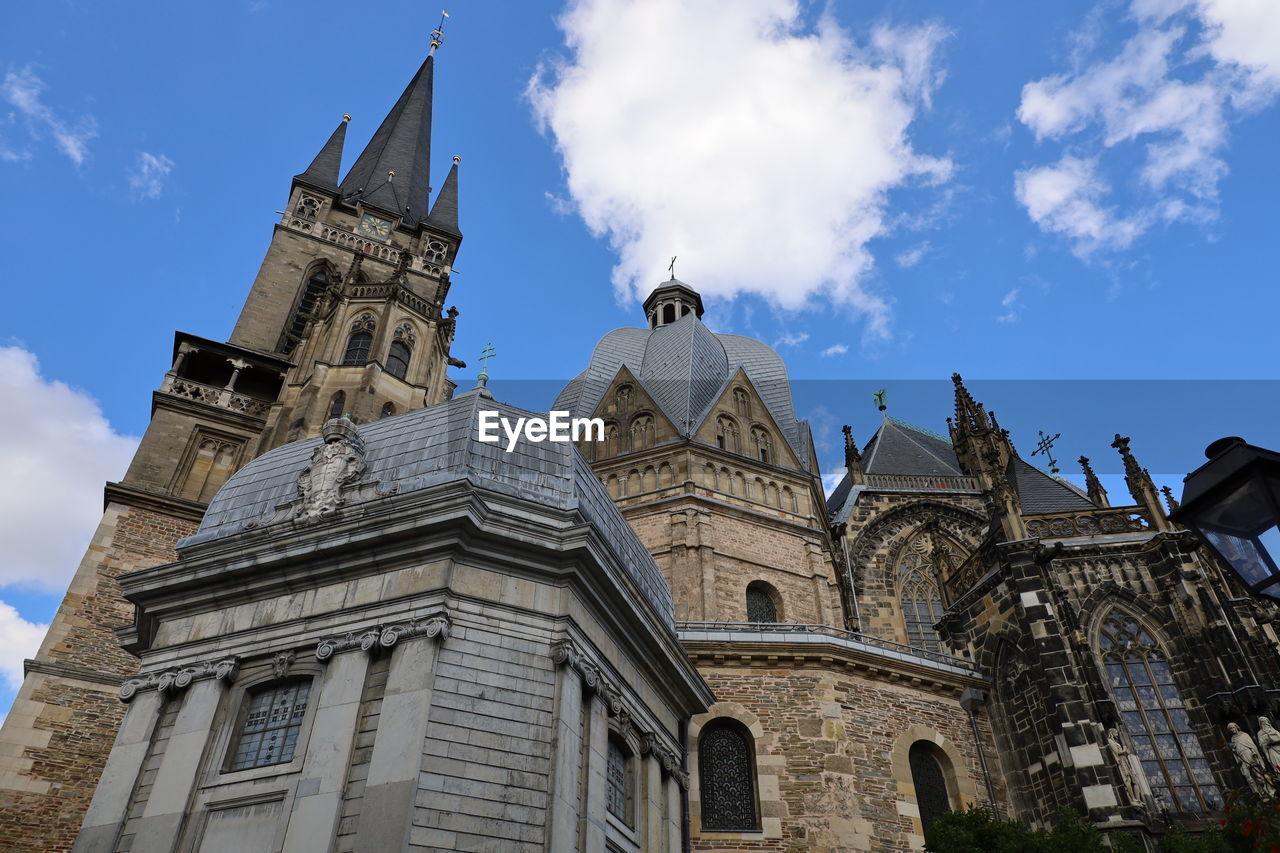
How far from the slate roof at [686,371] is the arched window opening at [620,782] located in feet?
A: 54.3

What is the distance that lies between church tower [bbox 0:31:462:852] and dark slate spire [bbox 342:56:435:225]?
16 centimetres

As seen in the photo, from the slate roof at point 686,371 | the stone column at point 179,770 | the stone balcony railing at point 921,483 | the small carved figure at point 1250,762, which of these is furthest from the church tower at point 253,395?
the small carved figure at point 1250,762

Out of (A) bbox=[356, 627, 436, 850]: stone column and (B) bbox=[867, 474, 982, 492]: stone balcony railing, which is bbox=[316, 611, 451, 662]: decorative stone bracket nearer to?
(A) bbox=[356, 627, 436, 850]: stone column

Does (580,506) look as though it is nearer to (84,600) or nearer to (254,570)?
(254,570)

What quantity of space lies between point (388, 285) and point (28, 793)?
16.8 metres

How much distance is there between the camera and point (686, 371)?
33156 mm

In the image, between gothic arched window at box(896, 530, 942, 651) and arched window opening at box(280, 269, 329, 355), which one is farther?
arched window opening at box(280, 269, 329, 355)

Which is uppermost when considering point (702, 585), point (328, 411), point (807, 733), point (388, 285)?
point (388, 285)

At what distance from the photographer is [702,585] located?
82.8ft

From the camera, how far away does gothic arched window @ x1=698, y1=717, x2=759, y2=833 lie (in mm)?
17234

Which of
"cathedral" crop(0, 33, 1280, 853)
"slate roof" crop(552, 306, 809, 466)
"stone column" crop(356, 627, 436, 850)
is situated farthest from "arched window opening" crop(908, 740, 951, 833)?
"slate roof" crop(552, 306, 809, 466)

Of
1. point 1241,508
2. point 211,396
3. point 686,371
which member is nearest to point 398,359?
point 211,396

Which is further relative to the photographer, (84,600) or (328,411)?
(328,411)

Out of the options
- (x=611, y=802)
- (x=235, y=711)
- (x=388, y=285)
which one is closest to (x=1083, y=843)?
(x=611, y=802)
